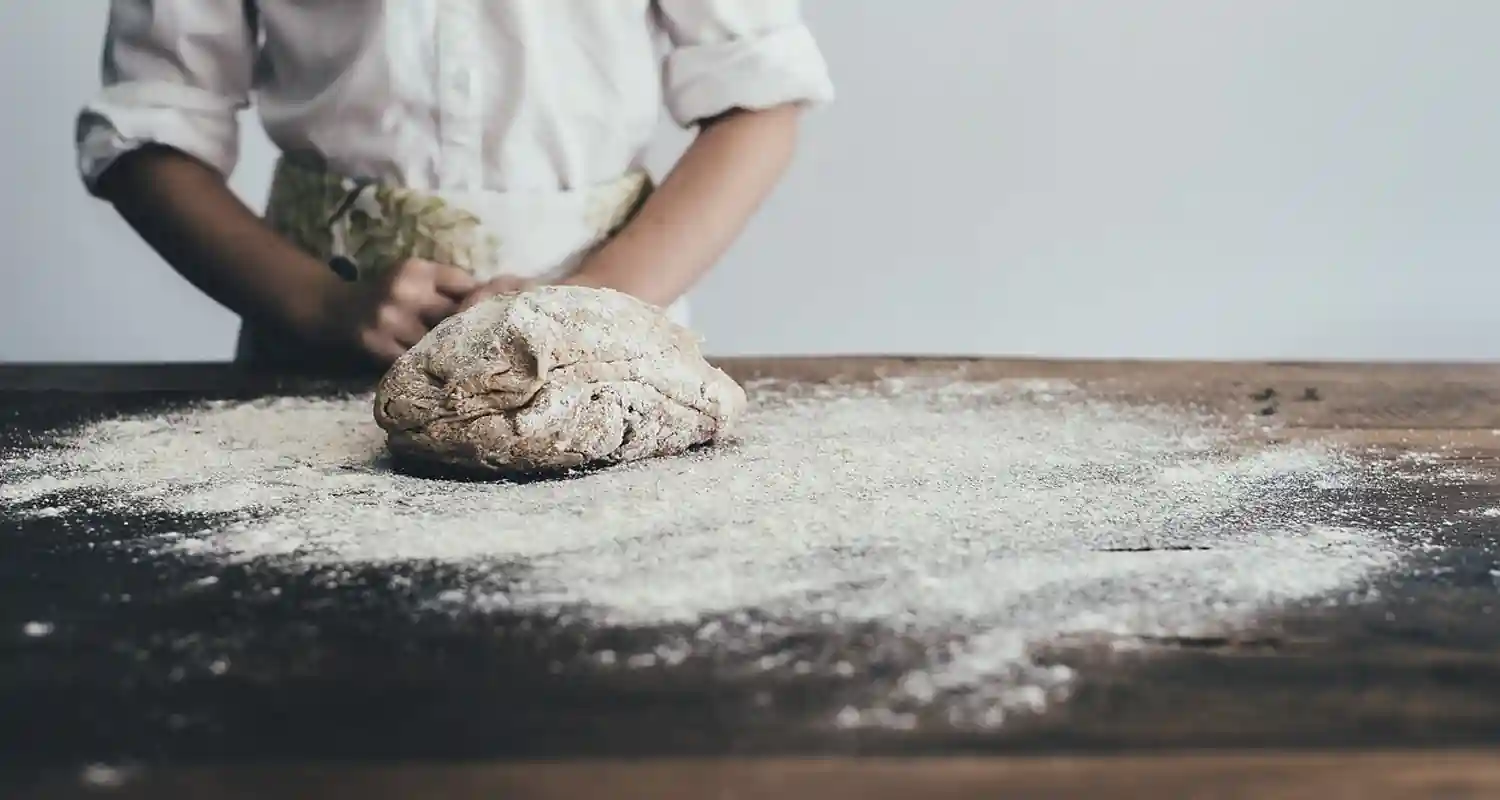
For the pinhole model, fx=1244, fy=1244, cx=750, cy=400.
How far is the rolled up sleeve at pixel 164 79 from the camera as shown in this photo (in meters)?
1.03

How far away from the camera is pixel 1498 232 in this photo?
184cm

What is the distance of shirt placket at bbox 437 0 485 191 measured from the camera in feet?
3.24

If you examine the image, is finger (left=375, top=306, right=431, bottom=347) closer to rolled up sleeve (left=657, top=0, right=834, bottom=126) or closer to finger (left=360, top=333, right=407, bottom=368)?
finger (left=360, top=333, right=407, bottom=368)

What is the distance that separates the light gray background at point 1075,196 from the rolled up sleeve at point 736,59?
686mm

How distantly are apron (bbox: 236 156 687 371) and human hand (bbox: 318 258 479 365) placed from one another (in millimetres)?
71

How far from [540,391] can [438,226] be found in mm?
382

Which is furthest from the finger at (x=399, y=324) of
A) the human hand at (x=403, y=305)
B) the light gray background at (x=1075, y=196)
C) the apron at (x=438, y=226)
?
the light gray background at (x=1075, y=196)

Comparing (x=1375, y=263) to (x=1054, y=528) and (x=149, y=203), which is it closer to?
(x=1054, y=528)

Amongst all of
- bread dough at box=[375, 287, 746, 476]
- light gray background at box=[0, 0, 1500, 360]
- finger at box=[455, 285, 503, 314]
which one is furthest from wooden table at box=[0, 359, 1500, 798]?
light gray background at box=[0, 0, 1500, 360]

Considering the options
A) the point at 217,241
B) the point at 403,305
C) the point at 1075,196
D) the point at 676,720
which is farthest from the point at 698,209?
the point at 1075,196

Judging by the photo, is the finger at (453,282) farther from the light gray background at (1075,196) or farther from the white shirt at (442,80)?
the light gray background at (1075,196)

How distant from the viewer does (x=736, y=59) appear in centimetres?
106

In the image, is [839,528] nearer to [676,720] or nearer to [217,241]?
[676,720]

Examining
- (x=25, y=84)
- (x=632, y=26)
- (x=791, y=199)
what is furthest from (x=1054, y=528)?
(x=25, y=84)
